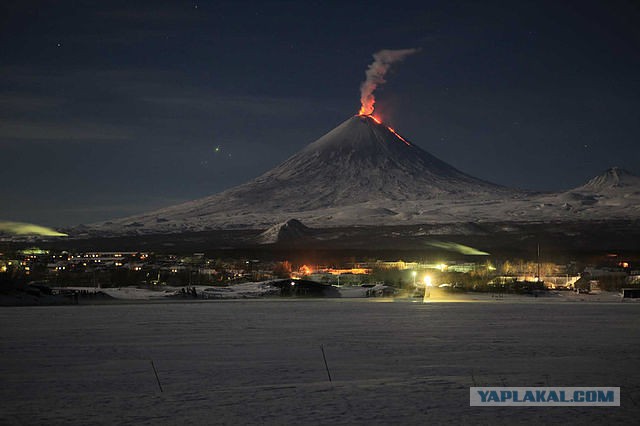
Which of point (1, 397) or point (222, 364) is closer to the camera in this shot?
point (1, 397)

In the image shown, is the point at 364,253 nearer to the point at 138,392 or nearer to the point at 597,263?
the point at 597,263

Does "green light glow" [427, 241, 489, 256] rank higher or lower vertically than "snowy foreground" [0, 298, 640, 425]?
higher

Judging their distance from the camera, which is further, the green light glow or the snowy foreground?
the green light glow

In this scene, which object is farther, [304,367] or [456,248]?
[456,248]

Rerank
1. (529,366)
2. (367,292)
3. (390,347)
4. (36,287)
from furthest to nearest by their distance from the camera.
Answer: (367,292) < (36,287) < (390,347) < (529,366)

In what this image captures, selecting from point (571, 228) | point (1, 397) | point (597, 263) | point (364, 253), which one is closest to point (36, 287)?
point (1, 397)

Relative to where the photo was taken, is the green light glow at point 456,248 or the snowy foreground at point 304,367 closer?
the snowy foreground at point 304,367

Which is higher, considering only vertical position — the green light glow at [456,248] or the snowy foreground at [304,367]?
the green light glow at [456,248]

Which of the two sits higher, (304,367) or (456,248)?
(456,248)
